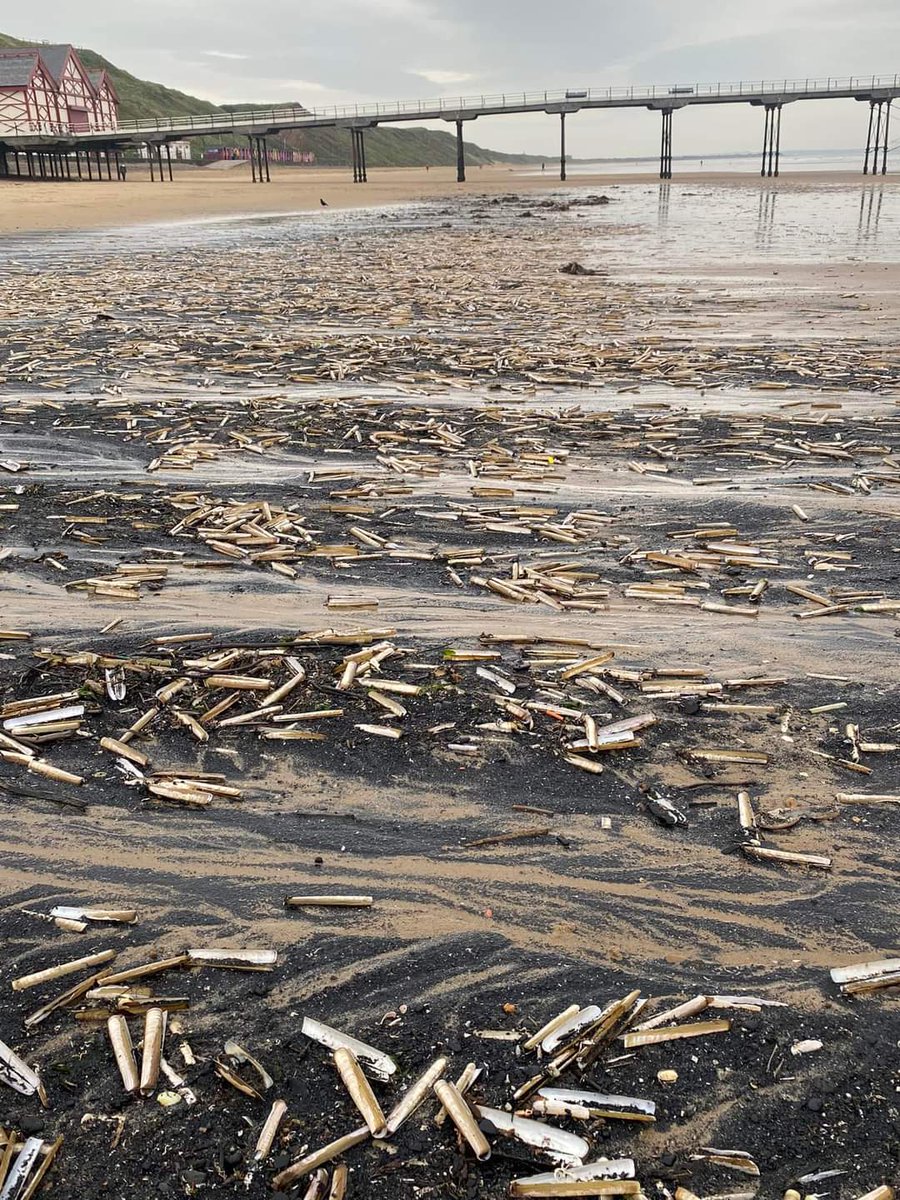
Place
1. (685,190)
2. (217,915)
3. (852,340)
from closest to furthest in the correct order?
1. (217,915)
2. (852,340)
3. (685,190)

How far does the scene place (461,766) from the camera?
169 inches

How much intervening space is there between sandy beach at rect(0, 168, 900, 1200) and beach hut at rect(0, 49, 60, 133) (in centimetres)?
9650

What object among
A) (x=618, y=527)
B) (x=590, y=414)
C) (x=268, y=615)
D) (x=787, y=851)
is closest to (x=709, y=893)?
(x=787, y=851)

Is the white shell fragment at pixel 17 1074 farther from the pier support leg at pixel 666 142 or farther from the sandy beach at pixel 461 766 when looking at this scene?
the pier support leg at pixel 666 142

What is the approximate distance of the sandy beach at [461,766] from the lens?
9.06 ft

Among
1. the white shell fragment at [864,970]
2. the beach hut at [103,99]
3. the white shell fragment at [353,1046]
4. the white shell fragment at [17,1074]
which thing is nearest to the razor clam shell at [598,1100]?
the white shell fragment at [353,1046]

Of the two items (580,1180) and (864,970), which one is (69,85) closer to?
(864,970)

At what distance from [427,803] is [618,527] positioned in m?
3.64

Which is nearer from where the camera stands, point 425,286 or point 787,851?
point 787,851

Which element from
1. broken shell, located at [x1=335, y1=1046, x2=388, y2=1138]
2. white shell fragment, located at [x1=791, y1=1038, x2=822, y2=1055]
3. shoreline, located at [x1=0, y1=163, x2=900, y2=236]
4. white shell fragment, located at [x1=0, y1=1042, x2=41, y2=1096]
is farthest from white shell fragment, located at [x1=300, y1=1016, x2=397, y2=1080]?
shoreline, located at [x1=0, y1=163, x2=900, y2=236]

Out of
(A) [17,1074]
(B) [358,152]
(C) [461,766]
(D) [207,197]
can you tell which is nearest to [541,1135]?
(A) [17,1074]

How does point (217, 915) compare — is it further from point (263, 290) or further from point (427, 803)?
point (263, 290)

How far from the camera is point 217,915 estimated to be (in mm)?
3459

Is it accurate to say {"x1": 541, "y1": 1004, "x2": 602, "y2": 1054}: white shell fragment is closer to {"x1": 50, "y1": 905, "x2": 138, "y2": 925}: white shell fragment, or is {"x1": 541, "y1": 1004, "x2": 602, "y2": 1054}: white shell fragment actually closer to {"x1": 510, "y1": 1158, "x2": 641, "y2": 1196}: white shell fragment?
{"x1": 510, "y1": 1158, "x2": 641, "y2": 1196}: white shell fragment
